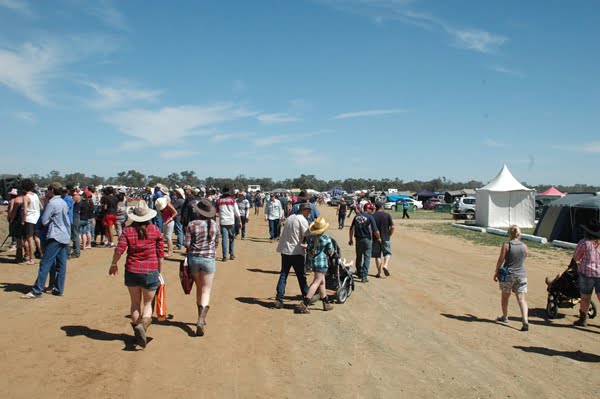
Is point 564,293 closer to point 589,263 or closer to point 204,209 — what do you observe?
point 589,263

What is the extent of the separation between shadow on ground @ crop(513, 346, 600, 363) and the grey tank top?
1249mm

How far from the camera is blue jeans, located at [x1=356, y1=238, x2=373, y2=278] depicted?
9.93 m

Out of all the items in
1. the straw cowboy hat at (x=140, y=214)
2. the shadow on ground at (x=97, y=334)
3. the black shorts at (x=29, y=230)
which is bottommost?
the shadow on ground at (x=97, y=334)

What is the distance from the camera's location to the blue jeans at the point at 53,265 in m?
7.54

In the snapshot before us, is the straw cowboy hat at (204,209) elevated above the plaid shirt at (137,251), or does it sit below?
above

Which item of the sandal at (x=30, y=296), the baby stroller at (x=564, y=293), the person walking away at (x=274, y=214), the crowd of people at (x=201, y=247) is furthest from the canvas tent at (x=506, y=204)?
the sandal at (x=30, y=296)

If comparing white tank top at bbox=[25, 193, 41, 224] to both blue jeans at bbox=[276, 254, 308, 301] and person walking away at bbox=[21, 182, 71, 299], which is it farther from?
blue jeans at bbox=[276, 254, 308, 301]

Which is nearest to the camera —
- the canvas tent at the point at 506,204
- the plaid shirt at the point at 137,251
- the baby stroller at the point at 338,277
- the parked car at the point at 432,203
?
the plaid shirt at the point at 137,251

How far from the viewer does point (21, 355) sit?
5.22 metres

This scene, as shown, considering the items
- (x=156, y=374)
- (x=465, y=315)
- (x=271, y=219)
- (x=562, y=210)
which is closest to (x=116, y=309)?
(x=156, y=374)

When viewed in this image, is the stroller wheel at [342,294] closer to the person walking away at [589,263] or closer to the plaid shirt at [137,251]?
the plaid shirt at [137,251]

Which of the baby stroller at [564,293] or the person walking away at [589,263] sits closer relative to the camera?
the person walking away at [589,263]

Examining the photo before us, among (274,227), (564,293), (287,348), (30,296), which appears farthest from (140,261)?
(274,227)

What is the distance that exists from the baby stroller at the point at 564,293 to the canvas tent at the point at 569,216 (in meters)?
10.7
